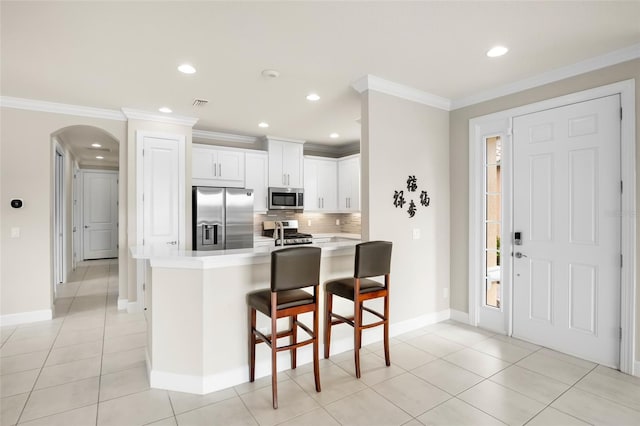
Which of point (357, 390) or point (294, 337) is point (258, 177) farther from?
point (357, 390)

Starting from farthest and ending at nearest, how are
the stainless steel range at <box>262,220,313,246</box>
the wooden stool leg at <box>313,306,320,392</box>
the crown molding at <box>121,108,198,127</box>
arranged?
the stainless steel range at <box>262,220,313,246</box> → the crown molding at <box>121,108,198,127</box> → the wooden stool leg at <box>313,306,320,392</box>

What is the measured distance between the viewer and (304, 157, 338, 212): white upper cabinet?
629cm

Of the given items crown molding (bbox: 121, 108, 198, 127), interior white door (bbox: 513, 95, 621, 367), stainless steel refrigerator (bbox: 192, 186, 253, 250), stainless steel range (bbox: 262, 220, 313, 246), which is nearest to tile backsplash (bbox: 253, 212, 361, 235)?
stainless steel range (bbox: 262, 220, 313, 246)

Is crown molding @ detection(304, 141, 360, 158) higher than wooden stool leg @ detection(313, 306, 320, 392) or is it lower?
higher

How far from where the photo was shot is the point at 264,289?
9.19ft

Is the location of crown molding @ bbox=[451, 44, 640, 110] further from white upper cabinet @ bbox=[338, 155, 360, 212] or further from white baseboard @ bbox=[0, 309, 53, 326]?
white baseboard @ bbox=[0, 309, 53, 326]

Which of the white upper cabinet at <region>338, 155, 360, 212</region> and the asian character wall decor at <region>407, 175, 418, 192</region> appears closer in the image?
the asian character wall decor at <region>407, 175, 418, 192</region>

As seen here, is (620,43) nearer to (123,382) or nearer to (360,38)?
(360,38)

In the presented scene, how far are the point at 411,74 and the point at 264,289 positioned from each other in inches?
98.2

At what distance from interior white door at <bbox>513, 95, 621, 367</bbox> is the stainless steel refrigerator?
12.2 feet

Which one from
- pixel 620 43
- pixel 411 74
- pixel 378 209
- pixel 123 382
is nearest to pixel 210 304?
pixel 123 382

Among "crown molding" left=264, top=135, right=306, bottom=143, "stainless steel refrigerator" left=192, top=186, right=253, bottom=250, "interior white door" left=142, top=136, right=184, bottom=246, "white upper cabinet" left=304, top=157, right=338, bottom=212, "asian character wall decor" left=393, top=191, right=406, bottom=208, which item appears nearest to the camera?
"asian character wall decor" left=393, top=191, right=406, bottom=208

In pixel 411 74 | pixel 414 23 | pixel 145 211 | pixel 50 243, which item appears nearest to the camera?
pixel 414 23

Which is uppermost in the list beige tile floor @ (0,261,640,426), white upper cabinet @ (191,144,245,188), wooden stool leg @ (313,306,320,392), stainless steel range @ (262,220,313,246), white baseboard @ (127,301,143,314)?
white upper cabinet @ (191,144,245,188)
